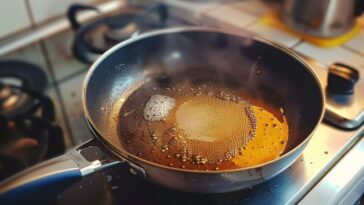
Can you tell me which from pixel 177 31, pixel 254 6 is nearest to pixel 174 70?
pixel 177 31

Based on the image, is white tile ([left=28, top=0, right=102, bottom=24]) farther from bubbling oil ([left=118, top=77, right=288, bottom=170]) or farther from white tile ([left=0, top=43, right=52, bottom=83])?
bubbling oil ([left=118, top=77, right=288, bottom=170])

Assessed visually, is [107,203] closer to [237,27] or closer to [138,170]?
[138,170]

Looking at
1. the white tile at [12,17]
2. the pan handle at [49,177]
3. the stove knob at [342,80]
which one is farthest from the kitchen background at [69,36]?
the pan handle at [49,177]

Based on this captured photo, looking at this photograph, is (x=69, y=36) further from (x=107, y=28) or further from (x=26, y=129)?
(x=26, y=129)

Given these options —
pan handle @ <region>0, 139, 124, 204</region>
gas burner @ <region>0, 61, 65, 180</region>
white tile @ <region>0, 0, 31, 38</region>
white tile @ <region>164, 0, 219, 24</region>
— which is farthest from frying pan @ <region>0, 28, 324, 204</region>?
white tile @ <region>0, 0, 31, 38</region>

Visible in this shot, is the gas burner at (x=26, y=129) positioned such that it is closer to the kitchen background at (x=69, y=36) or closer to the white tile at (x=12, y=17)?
the kitchen background at (x=69, y=36)

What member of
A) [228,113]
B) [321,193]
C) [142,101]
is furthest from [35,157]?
[321,193]

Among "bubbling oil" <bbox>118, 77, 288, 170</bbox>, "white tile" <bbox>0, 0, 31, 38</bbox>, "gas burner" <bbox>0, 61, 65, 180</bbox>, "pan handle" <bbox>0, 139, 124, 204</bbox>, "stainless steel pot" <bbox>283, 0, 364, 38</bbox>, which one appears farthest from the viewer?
"white tile" <bbox>0, 0, 31, 38</bbox>

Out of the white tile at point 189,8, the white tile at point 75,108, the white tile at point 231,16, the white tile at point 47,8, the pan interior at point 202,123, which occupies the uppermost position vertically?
the white tile at point 47,8
